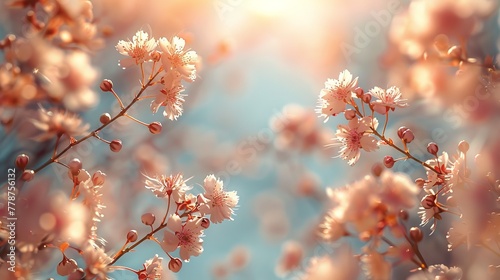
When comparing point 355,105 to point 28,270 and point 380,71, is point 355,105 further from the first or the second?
point 380,71

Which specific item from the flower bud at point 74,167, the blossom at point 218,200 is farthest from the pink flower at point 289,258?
the flower bud at point 74,167

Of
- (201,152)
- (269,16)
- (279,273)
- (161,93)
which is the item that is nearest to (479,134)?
(161,93)

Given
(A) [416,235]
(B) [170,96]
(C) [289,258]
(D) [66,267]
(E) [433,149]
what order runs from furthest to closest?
(C) [289,258] → (B) [170,96] → (E) [433,149] → (D) [66,267] → (A) [416,235]

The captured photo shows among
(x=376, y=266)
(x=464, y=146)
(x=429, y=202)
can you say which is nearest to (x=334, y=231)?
(x=376, y=266)

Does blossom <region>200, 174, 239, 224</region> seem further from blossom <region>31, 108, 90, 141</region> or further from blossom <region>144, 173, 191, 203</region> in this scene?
blossom <region>31, 108, 90, 141</region>

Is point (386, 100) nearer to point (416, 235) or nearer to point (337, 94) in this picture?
point (337, 94)

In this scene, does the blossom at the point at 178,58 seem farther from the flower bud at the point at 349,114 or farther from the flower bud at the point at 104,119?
the flower bud at the point at 349,114
